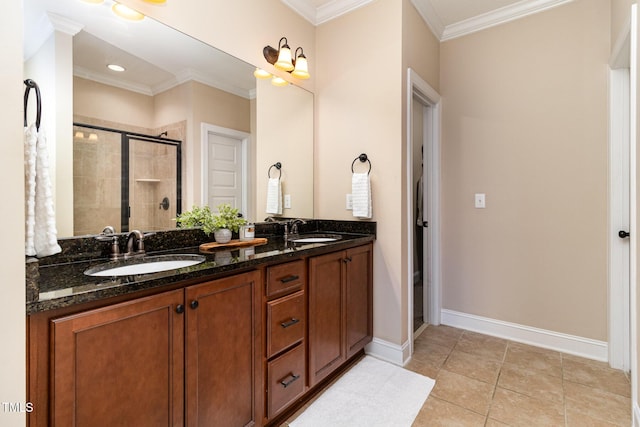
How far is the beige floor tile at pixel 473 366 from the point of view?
2014mm

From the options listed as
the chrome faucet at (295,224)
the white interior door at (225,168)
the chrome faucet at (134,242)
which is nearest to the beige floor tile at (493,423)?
the chrome faucet at (295,224)

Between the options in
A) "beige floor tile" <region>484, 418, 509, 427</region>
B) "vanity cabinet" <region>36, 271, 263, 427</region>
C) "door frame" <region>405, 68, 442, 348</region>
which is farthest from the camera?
"door frame" <region>405, 68, 442, 348</region>

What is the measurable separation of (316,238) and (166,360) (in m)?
1.34

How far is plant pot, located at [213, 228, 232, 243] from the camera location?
1.73 metres

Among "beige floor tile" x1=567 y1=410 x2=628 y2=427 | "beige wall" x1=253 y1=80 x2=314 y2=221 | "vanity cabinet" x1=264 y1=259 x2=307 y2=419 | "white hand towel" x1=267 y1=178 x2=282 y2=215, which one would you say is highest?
"beige wall" x1=253 y1=80 x2=314 y2=221

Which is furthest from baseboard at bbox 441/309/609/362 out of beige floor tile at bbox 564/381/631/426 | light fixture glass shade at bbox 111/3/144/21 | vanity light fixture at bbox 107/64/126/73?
light fixture glass shade at bbox 111/3/144/21

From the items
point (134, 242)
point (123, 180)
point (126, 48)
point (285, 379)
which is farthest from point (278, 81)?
point (285, 379)

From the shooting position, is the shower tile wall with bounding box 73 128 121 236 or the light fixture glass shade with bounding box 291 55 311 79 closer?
the shower tile wall with bounding box 73 128 121 236

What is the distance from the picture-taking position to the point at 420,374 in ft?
6.72

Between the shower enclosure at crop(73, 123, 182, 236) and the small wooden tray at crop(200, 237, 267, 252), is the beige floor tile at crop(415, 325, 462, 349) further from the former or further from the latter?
the shower enclosure at crop(73, 123, 182, 236)

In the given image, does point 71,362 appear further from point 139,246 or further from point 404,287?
point 404,287

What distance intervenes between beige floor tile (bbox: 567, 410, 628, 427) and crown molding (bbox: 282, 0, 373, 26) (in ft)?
9.61

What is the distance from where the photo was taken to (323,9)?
2479 millimetres

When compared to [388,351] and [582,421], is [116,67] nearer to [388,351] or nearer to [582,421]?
[388,351]
